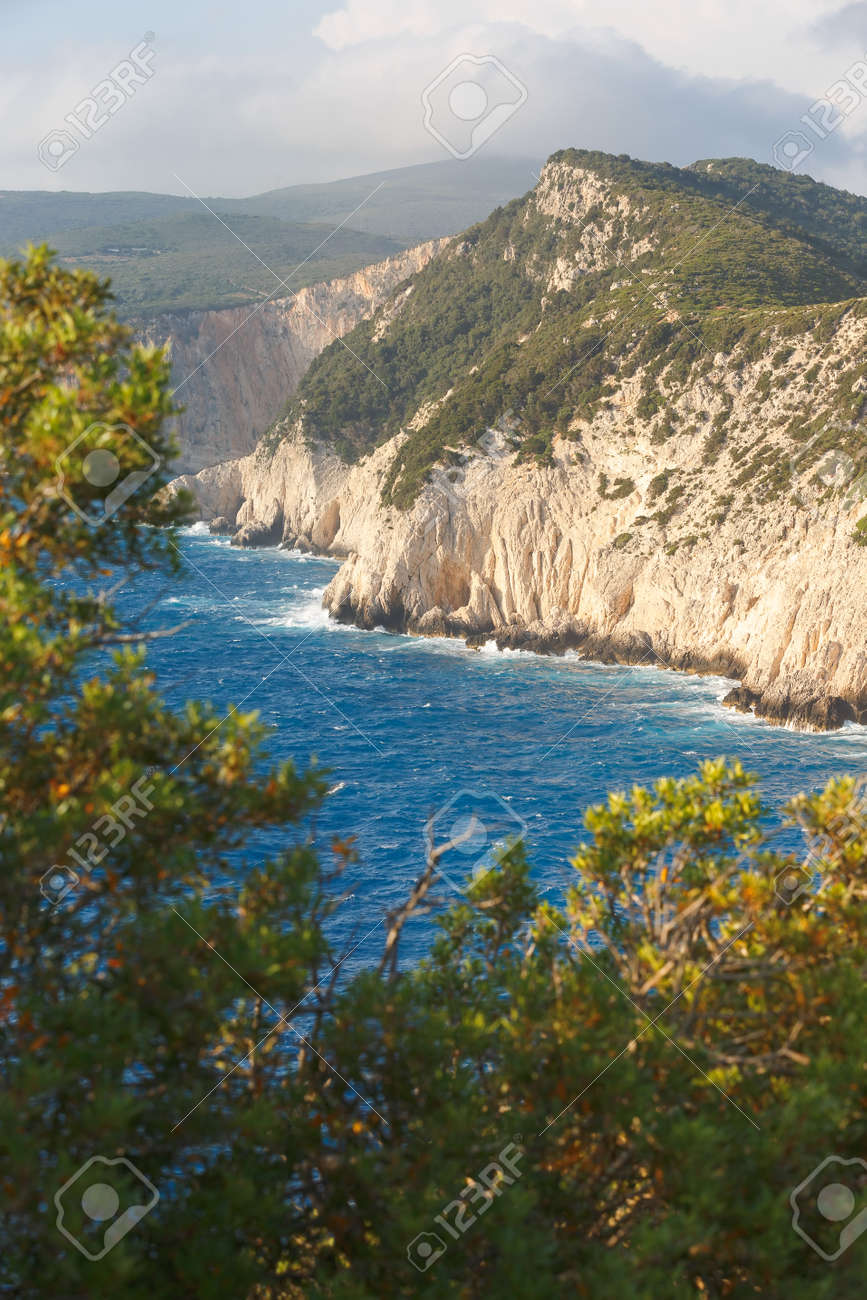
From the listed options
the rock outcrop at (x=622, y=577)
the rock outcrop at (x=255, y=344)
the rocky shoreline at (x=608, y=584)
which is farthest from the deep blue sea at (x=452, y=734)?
the rock outcrop at (x=255, y=344)

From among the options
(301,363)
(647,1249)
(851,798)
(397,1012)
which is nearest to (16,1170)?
(397,1012)

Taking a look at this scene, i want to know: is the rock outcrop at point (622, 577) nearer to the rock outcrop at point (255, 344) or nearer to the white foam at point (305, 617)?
the white foam at point (305, 617)

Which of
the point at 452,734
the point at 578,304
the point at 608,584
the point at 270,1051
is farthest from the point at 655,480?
the point at 270,1051

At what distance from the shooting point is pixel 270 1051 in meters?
9.84

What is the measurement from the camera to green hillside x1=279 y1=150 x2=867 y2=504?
68000mm

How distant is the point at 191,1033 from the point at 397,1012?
197cm

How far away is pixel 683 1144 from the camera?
7.77 metres

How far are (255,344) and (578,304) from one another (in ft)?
285

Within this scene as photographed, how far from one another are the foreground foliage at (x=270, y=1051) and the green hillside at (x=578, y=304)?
60755 mm

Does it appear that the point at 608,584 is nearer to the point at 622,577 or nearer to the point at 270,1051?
the point at 622,577

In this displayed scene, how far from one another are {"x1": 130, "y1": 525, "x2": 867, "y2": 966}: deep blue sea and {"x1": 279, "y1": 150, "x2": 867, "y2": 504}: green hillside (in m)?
17.1

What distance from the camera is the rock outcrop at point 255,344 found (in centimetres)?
15100

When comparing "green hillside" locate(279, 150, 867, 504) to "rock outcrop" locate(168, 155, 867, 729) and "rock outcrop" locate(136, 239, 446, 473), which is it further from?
"rock outcrop" locate(136, 239, 446, 473)

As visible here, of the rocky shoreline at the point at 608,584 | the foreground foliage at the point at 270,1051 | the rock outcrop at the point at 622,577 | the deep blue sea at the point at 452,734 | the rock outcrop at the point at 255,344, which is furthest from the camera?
the rock outcrop at the point at 255,344
